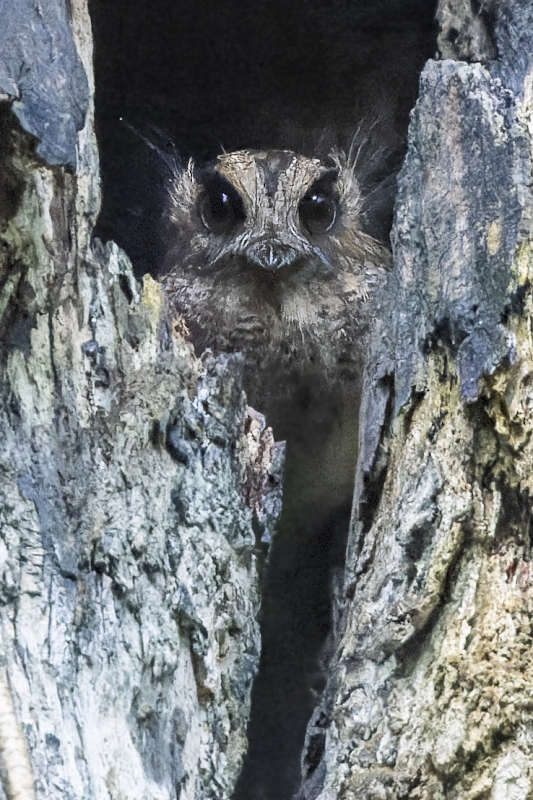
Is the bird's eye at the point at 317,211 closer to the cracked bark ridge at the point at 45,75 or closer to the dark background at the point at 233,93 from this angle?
the dark background at the point at 233,93

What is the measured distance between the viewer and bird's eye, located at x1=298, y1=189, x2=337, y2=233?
217 cm

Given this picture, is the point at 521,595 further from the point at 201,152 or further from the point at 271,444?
the point at 201,152

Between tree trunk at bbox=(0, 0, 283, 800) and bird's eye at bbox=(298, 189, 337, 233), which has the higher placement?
bird's eye at bbox=(298, 189, 337, 233)

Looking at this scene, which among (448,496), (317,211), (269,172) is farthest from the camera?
(317,211)

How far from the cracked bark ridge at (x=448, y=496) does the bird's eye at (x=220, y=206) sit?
1.37 ft

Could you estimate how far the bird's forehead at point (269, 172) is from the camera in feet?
6.70

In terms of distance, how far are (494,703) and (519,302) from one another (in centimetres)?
57

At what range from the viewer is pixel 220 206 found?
7.09ft

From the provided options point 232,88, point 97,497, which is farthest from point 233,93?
point 97,497

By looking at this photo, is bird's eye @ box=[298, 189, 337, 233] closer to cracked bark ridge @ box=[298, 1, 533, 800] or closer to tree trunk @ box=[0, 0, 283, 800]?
cracked bark ridge @ box=[298, 1, 533, 800]

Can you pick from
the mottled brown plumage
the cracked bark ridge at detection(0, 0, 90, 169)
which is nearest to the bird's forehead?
the mottled brown plumage

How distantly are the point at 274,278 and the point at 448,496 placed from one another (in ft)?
2.16

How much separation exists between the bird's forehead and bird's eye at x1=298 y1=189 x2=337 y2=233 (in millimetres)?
42

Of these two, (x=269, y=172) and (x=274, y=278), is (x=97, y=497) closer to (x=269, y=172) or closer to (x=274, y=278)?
(x=274, y=278)
